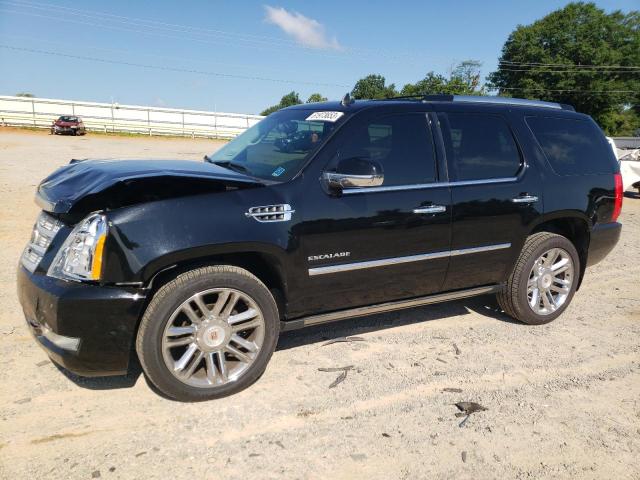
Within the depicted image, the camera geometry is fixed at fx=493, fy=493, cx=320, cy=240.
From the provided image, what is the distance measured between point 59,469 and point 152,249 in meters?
1.18

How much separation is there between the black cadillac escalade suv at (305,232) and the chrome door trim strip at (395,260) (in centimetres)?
1

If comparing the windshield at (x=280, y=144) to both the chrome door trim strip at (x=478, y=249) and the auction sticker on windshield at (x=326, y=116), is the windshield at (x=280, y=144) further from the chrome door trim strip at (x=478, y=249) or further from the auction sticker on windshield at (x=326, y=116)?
the chrome door trim strip at (x=478, y=249)

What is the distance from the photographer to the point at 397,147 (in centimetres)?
371

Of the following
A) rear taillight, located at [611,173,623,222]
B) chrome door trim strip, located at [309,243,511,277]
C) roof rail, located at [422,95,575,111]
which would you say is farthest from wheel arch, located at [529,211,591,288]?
roof rail, located at [422,95,575,111]

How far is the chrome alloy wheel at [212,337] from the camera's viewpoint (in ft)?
9.78

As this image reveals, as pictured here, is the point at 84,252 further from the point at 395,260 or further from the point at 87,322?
the point at 395,260

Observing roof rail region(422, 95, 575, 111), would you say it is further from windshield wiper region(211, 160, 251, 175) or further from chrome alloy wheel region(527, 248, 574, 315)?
windshield wiper region(211, 160, 251, 175)

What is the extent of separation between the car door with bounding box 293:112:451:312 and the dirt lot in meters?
0.57

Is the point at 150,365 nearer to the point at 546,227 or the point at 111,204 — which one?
the point at 111,204

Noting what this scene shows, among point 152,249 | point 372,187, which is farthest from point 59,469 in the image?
point 372,187

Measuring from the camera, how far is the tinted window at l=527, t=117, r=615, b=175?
4.47m

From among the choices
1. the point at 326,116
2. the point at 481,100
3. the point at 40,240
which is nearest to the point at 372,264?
the point at 326,116

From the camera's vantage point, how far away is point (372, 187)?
350 cm

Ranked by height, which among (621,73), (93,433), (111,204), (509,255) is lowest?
(93,433)
